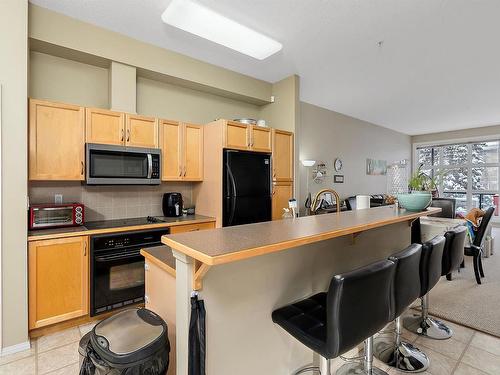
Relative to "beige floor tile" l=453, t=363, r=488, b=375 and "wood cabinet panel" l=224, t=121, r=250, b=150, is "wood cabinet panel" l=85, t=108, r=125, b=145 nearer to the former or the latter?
"wood cabinet panel" l=224, t=121, r=250, b=150

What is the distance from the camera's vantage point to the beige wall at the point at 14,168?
6.88ft

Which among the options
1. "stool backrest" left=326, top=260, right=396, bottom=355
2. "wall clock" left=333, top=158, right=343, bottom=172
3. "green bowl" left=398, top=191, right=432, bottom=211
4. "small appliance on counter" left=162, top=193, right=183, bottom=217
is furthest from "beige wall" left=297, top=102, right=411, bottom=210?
"stool backrest" left=326, top=260, right=396, bottom=355

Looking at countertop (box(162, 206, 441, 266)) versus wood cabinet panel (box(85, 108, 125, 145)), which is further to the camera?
wood cabinet panel (box(85, 108, 125, 145))

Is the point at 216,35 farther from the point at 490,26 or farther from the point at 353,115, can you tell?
the point at 353,115

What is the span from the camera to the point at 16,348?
2119mm

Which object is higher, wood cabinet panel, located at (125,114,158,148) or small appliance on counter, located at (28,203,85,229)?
wood cabinet panel, located at (125,114,158,148)

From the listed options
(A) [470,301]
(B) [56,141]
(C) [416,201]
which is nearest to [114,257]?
(B) [56,141]

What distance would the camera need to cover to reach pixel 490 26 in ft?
9.10

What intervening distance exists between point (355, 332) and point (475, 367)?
1539 millimetres

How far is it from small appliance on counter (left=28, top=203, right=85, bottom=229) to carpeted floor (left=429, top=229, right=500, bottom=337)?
383 centimetres

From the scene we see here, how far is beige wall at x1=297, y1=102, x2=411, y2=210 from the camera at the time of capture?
17.6 ft

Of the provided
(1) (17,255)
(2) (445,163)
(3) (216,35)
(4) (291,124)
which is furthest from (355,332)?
(2) (445,163)

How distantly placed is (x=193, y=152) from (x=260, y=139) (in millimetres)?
944

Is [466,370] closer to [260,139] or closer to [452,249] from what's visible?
[452,249]
